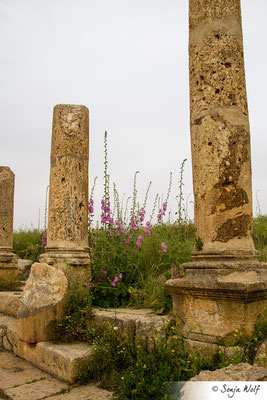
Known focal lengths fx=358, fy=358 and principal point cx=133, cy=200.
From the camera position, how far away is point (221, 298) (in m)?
3.18

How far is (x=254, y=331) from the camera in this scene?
311 cm

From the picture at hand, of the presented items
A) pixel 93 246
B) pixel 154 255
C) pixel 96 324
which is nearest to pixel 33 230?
pixel 93 246

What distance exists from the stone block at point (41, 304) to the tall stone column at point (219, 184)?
1576 millimetres

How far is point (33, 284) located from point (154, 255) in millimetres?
1936

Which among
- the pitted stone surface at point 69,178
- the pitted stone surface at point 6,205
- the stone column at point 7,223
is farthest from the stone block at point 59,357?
the pitted stone surface at point 6,205

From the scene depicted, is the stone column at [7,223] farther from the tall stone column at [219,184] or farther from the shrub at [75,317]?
the tall stone column at [219,184]

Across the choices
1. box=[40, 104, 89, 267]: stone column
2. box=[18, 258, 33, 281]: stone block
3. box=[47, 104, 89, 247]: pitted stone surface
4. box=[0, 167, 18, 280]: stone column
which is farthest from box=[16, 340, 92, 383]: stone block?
box=[18, 258, 33, 281]: stone block

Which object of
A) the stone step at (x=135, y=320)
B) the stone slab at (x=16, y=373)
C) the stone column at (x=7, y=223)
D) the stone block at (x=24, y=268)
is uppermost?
the stone column at (x=7, y=223)

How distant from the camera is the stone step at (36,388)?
324 centimetres

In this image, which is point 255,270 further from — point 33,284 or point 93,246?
point 93,246

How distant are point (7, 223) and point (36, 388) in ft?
18.9

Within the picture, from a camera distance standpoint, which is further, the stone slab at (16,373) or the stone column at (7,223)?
the stone column at (7,223)

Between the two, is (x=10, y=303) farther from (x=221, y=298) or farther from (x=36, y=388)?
(x=221, y=298)

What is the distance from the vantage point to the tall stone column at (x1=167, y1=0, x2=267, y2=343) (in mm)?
3211
